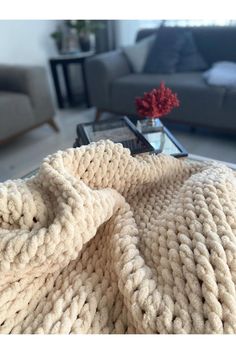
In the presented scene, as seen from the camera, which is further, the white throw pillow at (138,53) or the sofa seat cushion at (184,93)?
the white throw pillow at (138,53)

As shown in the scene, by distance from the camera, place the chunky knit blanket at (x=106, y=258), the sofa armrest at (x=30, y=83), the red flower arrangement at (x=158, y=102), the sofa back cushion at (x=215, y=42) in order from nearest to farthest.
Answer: the chunky knit blanket at (x=106, y=258) → the red flower arrangement at (x=158, y=102) → the sofa armrest at (x=30, y=83) → the sofa back cushion at (x=215, y=42)

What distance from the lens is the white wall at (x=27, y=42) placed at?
1.83 m

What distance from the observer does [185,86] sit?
1591 millimetres

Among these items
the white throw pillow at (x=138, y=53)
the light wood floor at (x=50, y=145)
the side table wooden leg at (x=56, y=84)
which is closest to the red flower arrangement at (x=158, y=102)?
the light wood floor at (x=50, y=145)

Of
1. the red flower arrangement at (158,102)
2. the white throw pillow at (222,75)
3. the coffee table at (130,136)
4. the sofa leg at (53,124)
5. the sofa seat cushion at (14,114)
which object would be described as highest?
the red flower arrangement at (158,102)

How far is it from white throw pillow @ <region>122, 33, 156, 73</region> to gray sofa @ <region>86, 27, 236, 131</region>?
4 centimetres

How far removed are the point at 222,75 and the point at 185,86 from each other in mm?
201

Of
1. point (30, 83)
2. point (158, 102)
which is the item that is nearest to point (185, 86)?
point (158, 102)

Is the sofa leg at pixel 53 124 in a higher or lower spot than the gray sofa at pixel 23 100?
lower

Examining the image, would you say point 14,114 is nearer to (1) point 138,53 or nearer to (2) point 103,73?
(2) point 103,73

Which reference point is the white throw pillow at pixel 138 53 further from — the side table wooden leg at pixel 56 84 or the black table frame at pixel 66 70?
the side table wooden leg at pixel 56 84

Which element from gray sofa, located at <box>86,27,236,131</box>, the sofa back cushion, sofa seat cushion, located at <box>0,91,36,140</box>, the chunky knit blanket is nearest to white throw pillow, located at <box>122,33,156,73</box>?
gray sofa, located at <box>86,27,236,131</box>

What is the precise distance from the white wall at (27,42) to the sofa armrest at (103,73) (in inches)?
13.9
